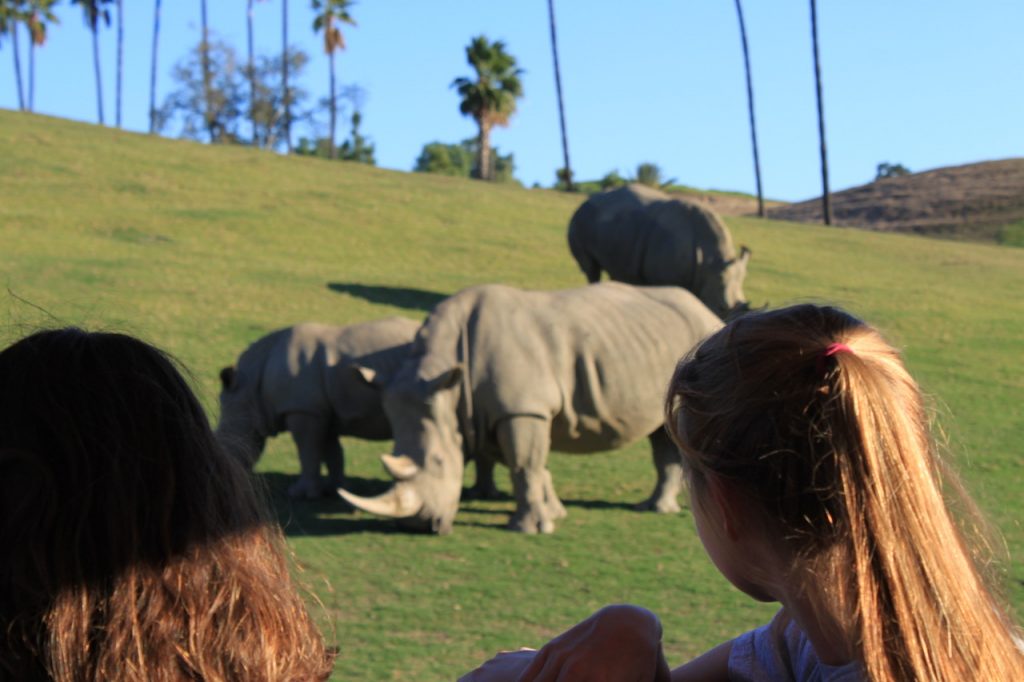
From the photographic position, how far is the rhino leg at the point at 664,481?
28.2 ft

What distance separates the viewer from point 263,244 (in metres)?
18.5

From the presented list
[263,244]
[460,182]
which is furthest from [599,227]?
[460,182]

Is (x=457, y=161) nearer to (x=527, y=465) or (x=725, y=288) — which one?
(x=725, y=288)

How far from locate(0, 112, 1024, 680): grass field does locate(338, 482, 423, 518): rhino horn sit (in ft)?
0.79

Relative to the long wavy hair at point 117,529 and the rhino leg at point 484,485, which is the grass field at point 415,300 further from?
the long wavy hair at point 117,529

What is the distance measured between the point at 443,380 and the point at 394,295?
8.45m

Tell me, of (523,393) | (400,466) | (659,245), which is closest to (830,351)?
(400,466)

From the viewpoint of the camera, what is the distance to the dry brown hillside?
3362 centimetres

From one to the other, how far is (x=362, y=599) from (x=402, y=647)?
2.65 feet

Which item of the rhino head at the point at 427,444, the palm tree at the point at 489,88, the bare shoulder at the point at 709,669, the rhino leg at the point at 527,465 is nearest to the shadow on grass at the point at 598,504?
the rhino leg at the point at 527,465

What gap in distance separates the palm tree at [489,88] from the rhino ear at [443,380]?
112 feet

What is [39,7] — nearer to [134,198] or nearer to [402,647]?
[134,198]

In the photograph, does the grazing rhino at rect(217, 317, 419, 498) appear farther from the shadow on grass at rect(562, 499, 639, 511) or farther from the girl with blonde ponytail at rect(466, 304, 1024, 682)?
the girl with blonde ponytail at rect(466, 304, 1024, 682)

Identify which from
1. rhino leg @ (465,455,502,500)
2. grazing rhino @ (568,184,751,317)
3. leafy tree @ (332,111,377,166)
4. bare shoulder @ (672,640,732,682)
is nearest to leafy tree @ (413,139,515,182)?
leafy tree @ (332,111,377,166)
